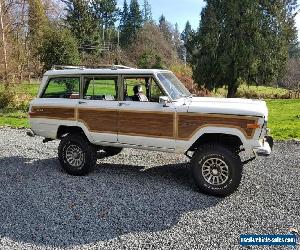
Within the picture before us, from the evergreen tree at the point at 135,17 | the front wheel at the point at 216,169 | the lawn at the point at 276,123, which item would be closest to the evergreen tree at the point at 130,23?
the evergreen tree at the point at 135,17

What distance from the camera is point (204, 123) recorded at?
638 cm

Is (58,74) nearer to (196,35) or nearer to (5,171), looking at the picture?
(5,171)

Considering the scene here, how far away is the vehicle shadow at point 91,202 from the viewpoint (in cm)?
516

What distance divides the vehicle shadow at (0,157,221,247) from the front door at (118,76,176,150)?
92cm

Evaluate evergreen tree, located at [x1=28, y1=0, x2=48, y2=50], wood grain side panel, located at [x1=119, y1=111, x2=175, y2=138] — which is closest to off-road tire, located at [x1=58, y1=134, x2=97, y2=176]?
wood grain side panel, located at [x1=119, y1=111, x2=175, y2=138]

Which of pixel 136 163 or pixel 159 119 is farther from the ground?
pixel 159 119

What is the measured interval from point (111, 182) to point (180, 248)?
2845mm

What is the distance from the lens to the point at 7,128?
13.5 m

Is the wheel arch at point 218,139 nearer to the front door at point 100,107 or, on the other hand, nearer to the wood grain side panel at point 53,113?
the front door at point 100,107

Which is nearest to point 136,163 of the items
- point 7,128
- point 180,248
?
point 180,248

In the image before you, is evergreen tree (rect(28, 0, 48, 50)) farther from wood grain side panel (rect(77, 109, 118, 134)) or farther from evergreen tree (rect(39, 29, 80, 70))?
wood grain side panel (rect(77, 109, 118, 134))

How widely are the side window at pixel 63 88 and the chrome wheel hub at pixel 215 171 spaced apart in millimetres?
3197

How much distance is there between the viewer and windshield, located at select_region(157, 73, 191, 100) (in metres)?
6.95

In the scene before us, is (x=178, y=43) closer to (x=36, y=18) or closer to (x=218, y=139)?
(x=36, y=18)
